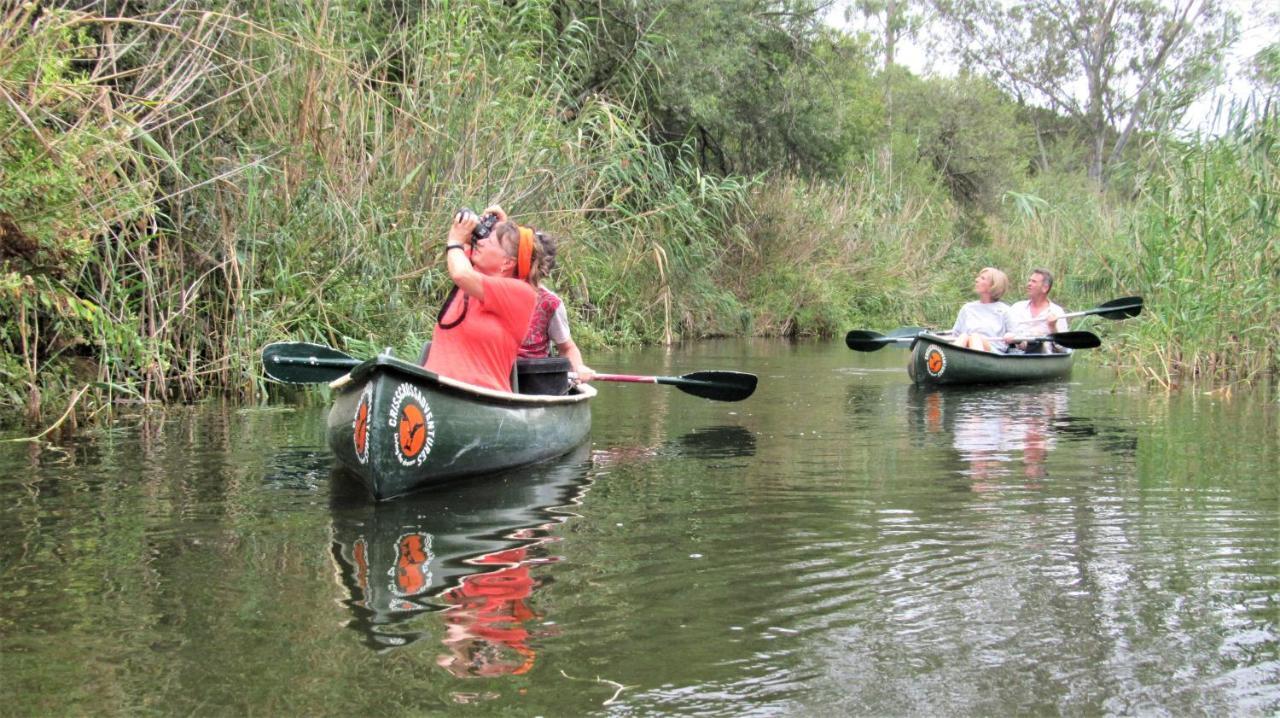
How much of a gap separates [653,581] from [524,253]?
2.53 metres

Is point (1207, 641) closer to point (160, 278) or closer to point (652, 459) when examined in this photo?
point (652, 459)

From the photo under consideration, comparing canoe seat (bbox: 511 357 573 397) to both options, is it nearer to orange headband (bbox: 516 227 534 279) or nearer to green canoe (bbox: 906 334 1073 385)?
orange headband (bbox: 516 227 534 279)

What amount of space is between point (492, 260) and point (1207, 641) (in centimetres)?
360

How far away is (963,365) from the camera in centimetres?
1141

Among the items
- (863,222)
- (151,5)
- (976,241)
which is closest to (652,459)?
(151,5)

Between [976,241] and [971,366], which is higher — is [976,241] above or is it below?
above

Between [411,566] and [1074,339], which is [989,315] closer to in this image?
[1074,339]

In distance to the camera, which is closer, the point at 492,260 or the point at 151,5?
the point at 492,260

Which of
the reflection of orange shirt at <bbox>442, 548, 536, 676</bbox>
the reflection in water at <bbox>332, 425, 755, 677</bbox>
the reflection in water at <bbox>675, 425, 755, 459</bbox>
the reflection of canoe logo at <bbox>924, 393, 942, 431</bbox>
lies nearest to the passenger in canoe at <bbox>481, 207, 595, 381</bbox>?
the reflection in water at <bbox>675, 425, 755, 459</bbox>

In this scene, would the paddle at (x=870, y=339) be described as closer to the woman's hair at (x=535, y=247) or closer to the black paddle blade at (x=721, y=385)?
the black paddle blade at (x=721, y=385)

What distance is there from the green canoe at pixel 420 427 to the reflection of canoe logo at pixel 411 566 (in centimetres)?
63

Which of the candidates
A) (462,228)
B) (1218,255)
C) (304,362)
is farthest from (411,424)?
(1218,255)

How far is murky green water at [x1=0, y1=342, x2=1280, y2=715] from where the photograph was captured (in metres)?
3.08

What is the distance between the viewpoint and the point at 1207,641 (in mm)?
3459
